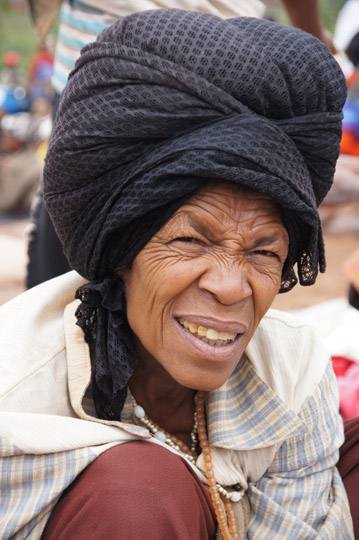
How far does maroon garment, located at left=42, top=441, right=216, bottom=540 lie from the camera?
1602 millimetres

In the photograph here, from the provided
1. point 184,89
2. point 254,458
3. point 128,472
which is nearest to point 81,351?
point 128,472

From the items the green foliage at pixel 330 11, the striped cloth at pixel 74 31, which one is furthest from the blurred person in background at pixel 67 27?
the green foliage at pixel 330 11

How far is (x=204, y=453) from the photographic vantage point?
2084 millimetres

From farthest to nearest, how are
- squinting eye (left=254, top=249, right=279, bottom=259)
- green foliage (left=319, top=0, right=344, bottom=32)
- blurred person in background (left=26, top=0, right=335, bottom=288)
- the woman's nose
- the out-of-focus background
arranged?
green foliage (left=319, top=0, right=344, bottom=32) → the out-of-focus background → blurred person in background (left=26, top=0, right=335, bottom=288) → squinting eye (left=254, top=249, right=279, bottom=259) → the woman's nose

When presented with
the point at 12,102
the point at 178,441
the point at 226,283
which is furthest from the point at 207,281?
the point at 12,102

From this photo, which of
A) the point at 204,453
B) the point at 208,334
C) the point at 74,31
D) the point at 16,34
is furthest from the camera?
the point at 16,34

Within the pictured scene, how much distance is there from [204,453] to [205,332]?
1.38ft

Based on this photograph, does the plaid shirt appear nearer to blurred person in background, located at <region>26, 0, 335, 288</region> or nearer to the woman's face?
the woman's face

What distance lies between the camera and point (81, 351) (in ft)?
6.43

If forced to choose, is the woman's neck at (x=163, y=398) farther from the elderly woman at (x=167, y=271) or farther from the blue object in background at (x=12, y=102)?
the blue object in background at (x=12, y=102)

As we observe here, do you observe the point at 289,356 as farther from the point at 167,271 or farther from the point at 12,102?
the point at 12,102

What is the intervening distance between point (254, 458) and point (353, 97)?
4.12 meters

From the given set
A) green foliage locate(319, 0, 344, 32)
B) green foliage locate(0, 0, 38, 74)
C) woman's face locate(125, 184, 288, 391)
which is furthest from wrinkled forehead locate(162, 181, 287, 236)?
green foliage locate(0, 0, 38, 74)

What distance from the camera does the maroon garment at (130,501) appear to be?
1.60 metres
